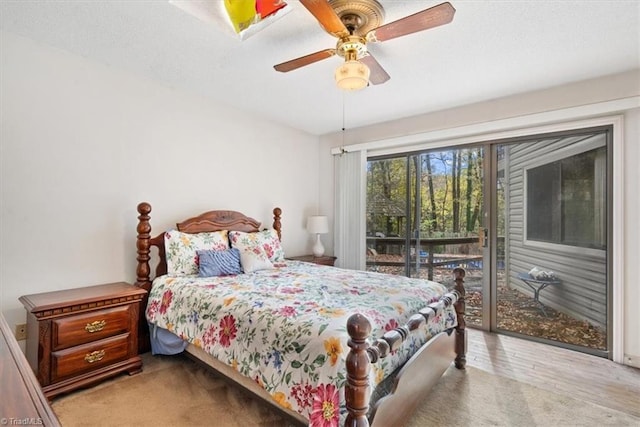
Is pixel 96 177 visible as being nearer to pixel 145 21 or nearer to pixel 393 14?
pixel 145 21

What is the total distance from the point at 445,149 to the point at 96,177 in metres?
3.59

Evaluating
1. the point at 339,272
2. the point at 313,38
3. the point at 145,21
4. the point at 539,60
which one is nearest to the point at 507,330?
the point at 339,272

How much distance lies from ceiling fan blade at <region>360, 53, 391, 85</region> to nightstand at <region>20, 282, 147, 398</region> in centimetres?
239

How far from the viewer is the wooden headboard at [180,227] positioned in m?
2.79

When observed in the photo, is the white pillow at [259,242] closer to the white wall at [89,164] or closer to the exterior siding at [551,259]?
the white wall at [89,164]

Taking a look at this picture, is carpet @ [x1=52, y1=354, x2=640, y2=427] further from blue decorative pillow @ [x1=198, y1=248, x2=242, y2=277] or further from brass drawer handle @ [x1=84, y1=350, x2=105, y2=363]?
blue decorative pillow @ [x1=198, y1=248, x2=242, y2=277]

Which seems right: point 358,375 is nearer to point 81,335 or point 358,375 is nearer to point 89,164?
point 81,335

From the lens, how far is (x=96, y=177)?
2691mm

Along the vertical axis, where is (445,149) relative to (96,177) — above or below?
above

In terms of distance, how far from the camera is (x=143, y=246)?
2.79 meters

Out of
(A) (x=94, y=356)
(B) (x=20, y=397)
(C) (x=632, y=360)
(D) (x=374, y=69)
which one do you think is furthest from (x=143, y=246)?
(C) (x=632, y=360)

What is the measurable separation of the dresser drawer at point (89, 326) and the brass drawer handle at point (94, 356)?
94 millimetres

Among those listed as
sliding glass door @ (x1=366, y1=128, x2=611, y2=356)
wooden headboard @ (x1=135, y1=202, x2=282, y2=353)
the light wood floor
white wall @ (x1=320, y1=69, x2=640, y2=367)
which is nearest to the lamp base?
sliding glass door @ (x1=366, y1=128, x2=611, y2=356)

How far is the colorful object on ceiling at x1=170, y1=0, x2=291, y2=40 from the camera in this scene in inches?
76.6
